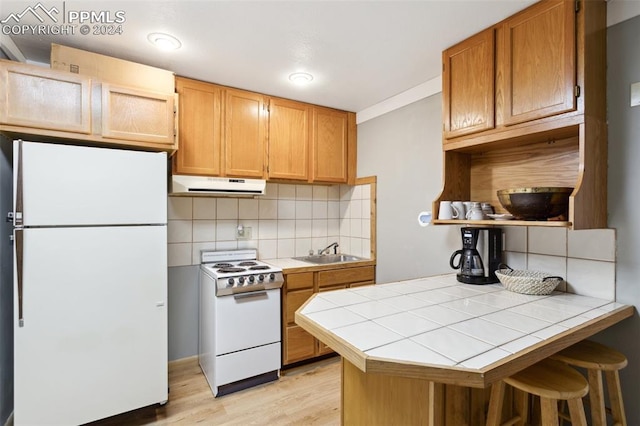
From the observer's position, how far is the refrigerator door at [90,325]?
5.49ft

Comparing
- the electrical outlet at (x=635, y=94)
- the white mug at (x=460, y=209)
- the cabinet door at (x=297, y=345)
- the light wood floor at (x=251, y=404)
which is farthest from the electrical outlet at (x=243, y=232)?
the electrical outlet at (x=635, y=94)

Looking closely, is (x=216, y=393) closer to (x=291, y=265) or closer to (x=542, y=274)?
(x=291, y=265)

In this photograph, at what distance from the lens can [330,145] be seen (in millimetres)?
3152

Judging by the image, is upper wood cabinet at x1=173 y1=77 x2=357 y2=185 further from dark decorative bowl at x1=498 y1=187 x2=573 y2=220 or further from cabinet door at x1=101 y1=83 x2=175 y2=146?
dark decorative bowl at x1=498 y1=187 x2=573 y2=220

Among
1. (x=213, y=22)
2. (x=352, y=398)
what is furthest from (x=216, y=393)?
(x=213, y=22)

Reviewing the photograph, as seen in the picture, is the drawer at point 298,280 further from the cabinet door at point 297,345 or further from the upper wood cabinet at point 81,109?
the upper wood cabinet at point 81,109

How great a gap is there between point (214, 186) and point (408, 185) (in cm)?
161

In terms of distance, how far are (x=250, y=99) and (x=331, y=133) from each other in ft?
2.85

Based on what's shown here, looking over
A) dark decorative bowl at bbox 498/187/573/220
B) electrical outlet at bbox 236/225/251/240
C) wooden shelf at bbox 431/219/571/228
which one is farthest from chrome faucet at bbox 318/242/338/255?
dark decorative bowl at bbox 498/187/573/220

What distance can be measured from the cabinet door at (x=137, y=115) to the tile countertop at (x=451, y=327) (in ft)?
4.96

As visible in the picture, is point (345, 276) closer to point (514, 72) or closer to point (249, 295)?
point (249, 295)

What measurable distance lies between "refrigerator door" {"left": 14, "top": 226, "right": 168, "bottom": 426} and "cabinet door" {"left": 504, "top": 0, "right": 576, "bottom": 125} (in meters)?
2.21

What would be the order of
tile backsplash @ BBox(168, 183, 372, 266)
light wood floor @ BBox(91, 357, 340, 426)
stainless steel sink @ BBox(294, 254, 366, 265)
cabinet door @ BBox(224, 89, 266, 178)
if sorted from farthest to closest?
stainless steel sink @ BBox(294, 254, 366, 265) → tile backsplash @ BBox(168, 183, 372, 266) → cabinet door @ BBox(224, 89, 266, 178) → light wood floor @ BBox(91, 357, 340, 426)

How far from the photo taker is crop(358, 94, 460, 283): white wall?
2400 mm
